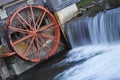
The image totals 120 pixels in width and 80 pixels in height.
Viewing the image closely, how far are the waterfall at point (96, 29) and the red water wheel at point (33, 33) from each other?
909 millimetres

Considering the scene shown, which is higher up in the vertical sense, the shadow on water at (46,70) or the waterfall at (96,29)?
the waterfall at (96,29)

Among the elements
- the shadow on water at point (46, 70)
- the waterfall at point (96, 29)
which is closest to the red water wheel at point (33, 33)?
the shadow on water at point (46, 70)

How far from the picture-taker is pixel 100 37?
17.4m

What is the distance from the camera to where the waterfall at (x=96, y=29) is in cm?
1652

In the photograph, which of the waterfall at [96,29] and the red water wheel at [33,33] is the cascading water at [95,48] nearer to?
the waterfall at [96,29]

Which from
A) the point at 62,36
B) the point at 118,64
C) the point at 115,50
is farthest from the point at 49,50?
the point at 118,64

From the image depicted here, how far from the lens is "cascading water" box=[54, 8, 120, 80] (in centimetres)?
1447

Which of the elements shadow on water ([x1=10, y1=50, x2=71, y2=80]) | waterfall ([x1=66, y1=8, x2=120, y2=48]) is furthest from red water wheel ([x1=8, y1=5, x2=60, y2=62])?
waterfall ([x1=66, y1=8, x2=120, y2=48])

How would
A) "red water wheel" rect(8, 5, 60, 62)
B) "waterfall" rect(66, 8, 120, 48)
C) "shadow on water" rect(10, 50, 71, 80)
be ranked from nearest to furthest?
"shadow on water" rect(10, 50, 71, 80)
"waterfall" rect(66, 8, 120, 48)
"red water wheel" rect(8, 5, 60, 62)

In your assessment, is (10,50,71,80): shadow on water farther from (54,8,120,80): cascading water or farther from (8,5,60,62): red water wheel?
(54,8,120,80): cascading water

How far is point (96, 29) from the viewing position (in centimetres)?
1750

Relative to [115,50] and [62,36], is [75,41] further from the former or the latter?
[115,50]

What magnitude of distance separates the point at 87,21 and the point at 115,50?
2.59 meters

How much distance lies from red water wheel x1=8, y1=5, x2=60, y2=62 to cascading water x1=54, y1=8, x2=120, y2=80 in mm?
919
